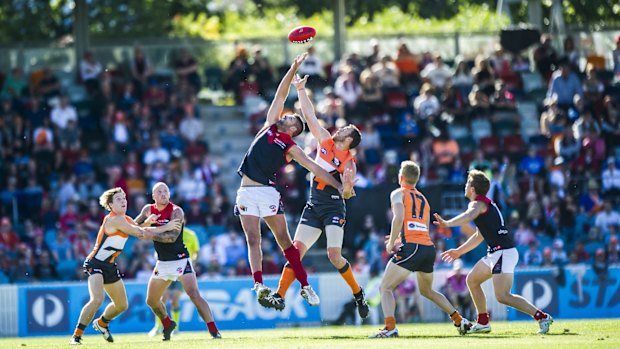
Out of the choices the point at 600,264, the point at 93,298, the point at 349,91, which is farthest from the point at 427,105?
the point at 93,298

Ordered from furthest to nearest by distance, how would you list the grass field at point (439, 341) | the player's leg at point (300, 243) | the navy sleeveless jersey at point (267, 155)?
the player's leg at point (300, 243) → the navy sleeveless jersey at point (267, 155) → the grass field at point (439, 341)

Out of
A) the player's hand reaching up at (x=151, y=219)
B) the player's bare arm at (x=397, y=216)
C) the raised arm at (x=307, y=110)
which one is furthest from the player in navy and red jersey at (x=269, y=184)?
the player's hand reaching up at (x=151, y=219)

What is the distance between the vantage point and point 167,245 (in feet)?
56.3

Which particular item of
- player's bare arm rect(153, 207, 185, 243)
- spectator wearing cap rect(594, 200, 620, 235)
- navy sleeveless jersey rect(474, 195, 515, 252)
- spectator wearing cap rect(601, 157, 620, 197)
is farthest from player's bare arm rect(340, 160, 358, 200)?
spectator wearing cap rect(601, 157, 620, 197)

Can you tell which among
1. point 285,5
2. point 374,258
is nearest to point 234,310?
point 374,258

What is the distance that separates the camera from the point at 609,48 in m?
34.1

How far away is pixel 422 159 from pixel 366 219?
92.2 inches

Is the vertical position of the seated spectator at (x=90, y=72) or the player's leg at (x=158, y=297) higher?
the seated spectator at (x=90, y=72)

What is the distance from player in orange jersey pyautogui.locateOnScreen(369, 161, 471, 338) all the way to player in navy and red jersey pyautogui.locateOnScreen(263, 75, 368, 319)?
466 millimetres

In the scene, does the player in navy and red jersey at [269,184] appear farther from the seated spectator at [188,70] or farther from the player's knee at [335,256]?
the seated spectator at [188,70]

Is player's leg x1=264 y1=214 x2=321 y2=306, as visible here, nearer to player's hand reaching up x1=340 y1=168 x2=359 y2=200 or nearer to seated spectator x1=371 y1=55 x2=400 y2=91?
player's hand reaching up x1=340 y1=168 x2=359 y2=200

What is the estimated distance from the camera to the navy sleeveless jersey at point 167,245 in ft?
55.9

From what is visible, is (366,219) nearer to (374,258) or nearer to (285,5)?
(374,258)

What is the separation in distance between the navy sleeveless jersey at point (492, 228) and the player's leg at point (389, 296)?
111 centimetres
